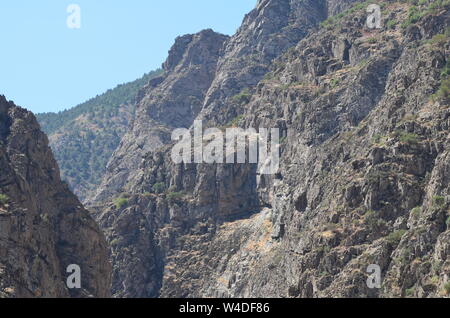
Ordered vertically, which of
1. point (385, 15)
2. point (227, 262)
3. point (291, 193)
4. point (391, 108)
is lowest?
point (227, 262)

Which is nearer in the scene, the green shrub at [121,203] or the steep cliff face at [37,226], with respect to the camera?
the steep cliff face at [37,226]

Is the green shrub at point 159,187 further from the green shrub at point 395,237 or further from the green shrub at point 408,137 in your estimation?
the green shrub at point 395,237

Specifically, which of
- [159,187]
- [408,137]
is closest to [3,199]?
[408,137]

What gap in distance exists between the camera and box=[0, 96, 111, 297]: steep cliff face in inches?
3831

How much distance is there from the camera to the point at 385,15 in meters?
199

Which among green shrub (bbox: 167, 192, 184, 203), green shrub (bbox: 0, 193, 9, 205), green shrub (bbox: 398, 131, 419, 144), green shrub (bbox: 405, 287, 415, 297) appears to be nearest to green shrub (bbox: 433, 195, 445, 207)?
green shrub (bbox: 405, 287, 415, 297)

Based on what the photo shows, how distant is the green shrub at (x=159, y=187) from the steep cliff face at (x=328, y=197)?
0.98ft

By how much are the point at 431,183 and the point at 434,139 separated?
471 inches

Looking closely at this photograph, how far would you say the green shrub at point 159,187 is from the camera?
19500cm

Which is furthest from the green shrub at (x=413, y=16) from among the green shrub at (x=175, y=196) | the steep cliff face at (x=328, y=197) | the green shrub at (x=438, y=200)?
the green shrub at (x=438, y=200)
